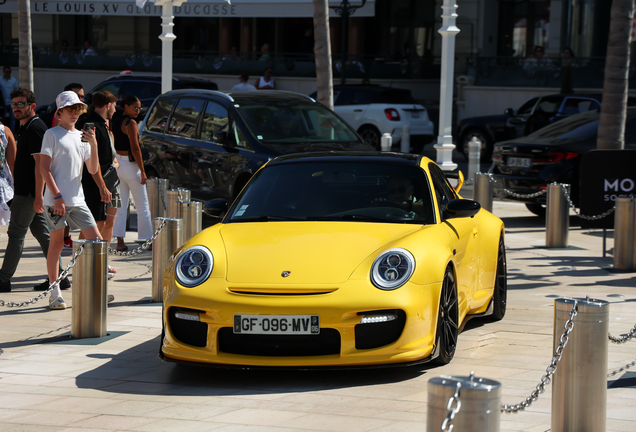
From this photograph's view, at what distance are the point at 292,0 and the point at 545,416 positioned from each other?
32.4m

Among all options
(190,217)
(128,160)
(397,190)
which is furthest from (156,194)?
(397,190)

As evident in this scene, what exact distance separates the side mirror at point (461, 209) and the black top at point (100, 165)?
13.2 feet

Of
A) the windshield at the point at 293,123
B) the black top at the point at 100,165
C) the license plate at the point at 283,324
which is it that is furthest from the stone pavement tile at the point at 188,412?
the windshield at the point at 293,123

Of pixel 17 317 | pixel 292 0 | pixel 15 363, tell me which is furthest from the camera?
pixel 292 0

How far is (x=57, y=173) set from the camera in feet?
26.1

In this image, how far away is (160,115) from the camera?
13.8 meters

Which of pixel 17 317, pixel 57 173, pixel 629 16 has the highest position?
pixel 629 16

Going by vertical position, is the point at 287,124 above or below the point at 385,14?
below

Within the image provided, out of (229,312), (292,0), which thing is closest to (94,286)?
(229,312)

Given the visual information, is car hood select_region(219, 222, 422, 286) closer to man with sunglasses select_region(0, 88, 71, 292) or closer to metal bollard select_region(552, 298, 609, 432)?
metal bollard select_region(552, 298, 609, 432)

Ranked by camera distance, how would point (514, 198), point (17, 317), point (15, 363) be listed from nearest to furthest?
point (15, 363)
point (17, 317)
point (514, 198)

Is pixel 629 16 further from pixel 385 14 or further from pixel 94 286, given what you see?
pixel 385 14

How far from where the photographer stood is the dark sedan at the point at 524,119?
75.0 feet

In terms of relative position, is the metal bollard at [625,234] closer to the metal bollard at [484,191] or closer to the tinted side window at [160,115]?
the metal bollard at [484,191]
